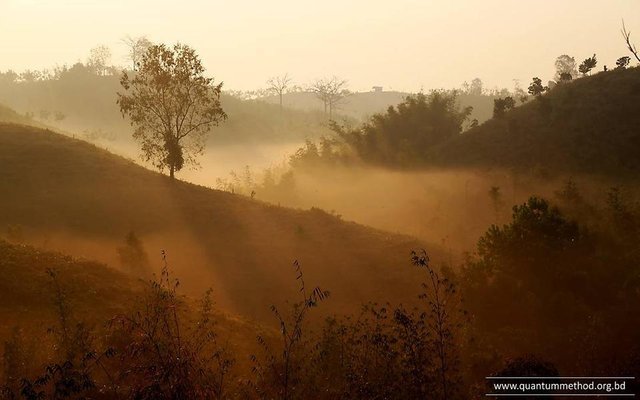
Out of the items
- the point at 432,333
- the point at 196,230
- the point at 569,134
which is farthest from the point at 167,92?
the point at 569,134

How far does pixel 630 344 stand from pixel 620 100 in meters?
53.2

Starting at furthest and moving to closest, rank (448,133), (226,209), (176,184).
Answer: (448,133), (176,184), (226,209)

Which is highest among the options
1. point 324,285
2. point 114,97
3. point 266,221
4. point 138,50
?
point 138,50

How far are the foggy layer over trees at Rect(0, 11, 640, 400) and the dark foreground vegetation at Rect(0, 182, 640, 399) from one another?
0.28ft

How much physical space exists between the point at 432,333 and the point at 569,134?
4616 cm

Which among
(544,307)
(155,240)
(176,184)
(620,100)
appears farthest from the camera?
(620,100)

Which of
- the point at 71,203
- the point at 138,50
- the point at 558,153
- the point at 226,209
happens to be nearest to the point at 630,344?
the point at 226,209

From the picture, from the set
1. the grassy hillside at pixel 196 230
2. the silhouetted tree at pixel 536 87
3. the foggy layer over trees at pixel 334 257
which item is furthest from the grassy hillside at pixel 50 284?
the silhouetted tree at pixel 536 87

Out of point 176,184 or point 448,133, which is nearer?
point 176,184

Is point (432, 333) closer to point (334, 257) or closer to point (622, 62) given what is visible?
point (334, 257)

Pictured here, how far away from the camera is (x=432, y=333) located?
666 inches

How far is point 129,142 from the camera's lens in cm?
10531

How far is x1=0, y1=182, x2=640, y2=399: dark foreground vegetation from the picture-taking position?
382 inches

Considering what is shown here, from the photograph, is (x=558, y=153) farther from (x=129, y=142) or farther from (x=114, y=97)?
(x=114, y=97)
